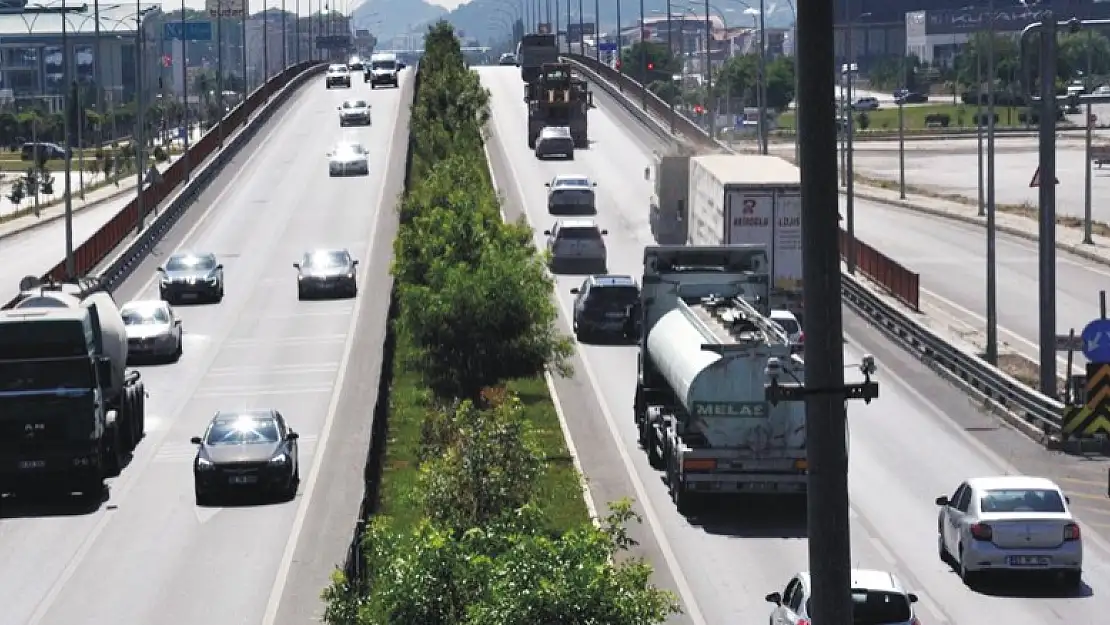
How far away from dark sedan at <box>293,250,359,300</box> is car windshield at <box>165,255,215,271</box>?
2.65 m

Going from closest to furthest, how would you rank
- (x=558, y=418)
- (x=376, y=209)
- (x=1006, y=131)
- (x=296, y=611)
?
(x=296, y=611)
(x=558, y=418)
(x=376, y=209)
(x=1006, y=131)

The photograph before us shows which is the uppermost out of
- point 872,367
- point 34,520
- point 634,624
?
point 872,367

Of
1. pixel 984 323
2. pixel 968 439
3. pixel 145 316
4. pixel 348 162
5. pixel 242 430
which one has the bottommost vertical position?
pixel 968 439

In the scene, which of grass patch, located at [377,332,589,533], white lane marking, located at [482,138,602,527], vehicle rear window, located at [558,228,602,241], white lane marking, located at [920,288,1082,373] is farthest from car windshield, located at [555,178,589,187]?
grass patch, located at [377,332,589,533]

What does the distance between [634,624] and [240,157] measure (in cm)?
9202

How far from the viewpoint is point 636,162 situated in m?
101

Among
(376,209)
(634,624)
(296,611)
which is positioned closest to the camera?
(634,624)

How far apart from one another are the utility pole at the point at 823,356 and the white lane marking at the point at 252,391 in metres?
39.2

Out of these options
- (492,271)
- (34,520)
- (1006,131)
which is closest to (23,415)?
(34,520)

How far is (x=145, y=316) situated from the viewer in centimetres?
5256

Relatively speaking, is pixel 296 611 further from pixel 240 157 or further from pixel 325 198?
pixel 240 157

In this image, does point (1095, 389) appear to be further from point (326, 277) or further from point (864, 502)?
point (326, 277)

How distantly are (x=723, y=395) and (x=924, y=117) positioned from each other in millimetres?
149897

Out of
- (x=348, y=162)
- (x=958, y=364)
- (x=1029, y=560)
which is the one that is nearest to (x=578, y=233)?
(x=958, y=364)
